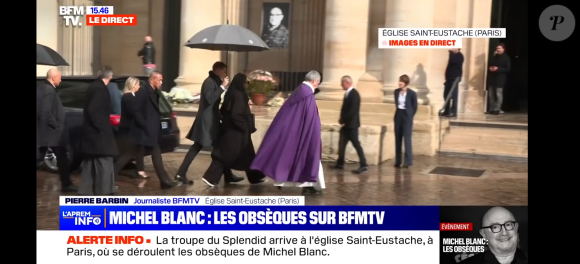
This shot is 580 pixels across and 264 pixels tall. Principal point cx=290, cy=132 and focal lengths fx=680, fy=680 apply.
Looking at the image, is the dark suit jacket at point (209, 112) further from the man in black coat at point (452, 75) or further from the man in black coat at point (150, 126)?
the man in black coat at point (452, 75)

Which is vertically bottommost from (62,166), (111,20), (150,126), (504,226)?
(504,226)

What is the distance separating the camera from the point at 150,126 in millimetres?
6605

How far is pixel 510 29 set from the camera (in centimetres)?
664

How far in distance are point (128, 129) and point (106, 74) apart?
57 cm

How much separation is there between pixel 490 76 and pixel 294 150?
8.67 ft

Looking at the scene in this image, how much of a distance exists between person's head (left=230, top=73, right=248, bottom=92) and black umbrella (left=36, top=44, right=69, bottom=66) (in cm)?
172

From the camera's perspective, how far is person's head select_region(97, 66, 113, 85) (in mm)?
6508

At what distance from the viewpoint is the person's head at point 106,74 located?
21.4 feet

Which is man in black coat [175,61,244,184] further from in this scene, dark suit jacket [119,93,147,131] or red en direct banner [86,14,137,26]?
red en direct banner [86,14,137,26]

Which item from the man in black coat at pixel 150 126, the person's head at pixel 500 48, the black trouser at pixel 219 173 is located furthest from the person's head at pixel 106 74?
the person's head at pixel 500 48

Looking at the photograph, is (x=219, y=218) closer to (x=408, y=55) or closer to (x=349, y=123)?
(x=349, y=123)

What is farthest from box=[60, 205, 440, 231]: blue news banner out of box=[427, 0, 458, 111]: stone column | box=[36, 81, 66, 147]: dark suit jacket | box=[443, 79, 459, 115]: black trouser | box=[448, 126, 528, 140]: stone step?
box=[443, 79, 459, 115]: black trouser

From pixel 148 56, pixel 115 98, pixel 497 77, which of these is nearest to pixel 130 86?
pixel 115 98
